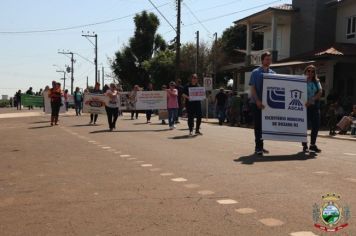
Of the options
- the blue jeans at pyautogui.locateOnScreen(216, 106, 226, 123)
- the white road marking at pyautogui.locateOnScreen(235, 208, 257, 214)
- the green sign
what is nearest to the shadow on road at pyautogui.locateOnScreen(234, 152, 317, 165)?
the white road marking at pyautogui.locateOnScreen(235, 208, 257, 214)

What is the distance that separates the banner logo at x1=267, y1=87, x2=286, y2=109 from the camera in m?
10.2

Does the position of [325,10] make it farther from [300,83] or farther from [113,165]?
[113,165]

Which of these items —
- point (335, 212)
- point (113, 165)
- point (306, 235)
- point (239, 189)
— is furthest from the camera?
point (113, 165)

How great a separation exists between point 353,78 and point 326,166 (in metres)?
21.7

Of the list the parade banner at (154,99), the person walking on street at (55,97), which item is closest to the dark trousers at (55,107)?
the person walking on street at (55,97)

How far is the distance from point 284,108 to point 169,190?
176 inches

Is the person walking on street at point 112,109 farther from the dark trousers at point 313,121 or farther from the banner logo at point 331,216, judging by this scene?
the banner logo at point 331,216

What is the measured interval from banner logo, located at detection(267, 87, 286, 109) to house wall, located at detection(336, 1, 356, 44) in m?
22.3

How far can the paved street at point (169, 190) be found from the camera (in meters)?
5.03

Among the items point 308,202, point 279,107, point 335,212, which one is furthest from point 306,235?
point 279,107

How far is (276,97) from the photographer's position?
1029 centimetres

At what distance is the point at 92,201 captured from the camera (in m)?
6.11

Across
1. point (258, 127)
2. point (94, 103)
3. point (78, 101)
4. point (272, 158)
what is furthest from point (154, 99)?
point (272, 158)

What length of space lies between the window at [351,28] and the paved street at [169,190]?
2200cm
